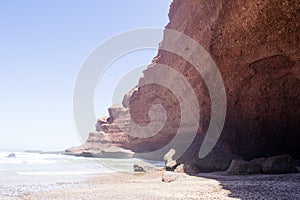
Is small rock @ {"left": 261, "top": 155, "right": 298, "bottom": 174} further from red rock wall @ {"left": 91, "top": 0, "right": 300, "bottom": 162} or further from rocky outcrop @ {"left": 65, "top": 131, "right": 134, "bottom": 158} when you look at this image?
rocky outcrop @ {"left": 65, "top": 131, "right": 134, "bottom": 158}

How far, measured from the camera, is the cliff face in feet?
35.6

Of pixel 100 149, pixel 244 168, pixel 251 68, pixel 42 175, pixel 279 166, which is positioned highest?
pixel 251 68

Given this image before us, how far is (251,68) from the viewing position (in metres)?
14.4

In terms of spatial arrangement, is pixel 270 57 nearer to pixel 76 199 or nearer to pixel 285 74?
pixel 285 74

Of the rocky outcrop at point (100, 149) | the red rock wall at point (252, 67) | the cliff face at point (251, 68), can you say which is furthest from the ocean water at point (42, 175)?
the rocky outcrop at point (100, 149)

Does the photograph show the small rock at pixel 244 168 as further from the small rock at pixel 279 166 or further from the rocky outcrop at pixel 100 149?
the rocky outcrop at pixel 100 149

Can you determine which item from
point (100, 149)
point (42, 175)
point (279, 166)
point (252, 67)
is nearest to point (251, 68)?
point (252, 67)

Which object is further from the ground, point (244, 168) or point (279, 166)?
point (279, 166)

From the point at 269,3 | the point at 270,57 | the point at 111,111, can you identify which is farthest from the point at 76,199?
the point at 111,111

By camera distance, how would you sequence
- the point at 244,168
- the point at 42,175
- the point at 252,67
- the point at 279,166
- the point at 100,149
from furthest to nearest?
the point at 100,149 < the point at 42,175 < the point at 252,67 < the point at 244,168 < the point at 279,166

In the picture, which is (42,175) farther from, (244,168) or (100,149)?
(100,149)

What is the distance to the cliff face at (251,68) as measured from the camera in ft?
35.6

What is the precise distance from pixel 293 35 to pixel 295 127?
605 centimetres

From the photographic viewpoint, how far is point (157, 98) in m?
30.1
